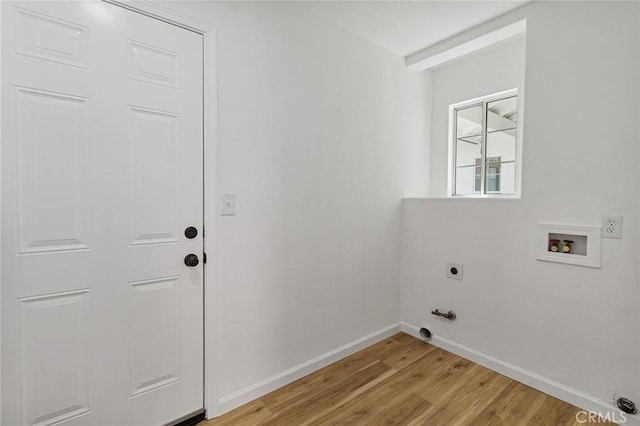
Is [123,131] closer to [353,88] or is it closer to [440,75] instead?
[353,88]

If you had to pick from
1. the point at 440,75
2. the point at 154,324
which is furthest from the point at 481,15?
the point at 154,324

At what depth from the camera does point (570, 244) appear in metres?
1.84

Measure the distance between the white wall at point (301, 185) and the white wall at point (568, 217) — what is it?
2.37 ft

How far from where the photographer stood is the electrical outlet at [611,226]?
1646 mm

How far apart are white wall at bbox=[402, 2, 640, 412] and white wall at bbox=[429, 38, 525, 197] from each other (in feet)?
1.83

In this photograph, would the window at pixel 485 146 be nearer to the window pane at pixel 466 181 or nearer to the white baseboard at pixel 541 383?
the window pane at pixel 466 181

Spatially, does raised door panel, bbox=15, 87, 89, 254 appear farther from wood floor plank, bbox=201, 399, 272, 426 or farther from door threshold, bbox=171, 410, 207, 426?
wood floor plank, bbox=201, 399, 272, 426

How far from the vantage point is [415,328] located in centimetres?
267

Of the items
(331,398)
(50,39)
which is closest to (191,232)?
(50,39)

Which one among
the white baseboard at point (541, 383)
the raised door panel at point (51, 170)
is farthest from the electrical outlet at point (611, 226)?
the raised door panel at point (51, 170)

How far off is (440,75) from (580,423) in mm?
2856

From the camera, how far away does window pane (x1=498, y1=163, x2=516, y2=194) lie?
2580 mm

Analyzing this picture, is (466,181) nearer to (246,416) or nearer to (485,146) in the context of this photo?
(485,146)
